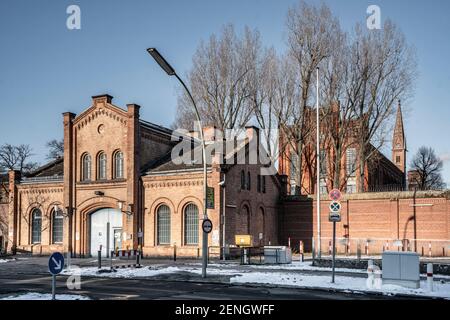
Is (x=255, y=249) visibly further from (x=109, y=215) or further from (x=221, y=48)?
(x=221, y=48)

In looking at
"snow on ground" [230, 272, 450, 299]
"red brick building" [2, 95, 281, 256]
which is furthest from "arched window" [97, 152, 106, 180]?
"snow on ground" [230, 272, 450, 299]

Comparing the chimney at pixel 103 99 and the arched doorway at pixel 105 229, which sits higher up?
the chimney at pixel 103 99

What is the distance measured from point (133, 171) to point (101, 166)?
3.61 m

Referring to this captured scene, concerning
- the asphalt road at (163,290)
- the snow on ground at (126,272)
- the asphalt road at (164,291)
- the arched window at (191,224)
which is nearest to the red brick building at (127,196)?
the arched window at (191,224)

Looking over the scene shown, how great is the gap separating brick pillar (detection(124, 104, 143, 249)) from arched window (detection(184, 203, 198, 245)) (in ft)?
11.2

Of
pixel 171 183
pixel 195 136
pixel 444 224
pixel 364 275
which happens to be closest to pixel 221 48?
pixel 195 136

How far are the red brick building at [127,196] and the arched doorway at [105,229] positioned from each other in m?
0.07

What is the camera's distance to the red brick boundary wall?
34312mm

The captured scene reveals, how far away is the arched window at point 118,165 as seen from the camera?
3619cm

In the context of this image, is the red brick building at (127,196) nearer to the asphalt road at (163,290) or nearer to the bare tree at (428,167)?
the asphalt road at (163,290)

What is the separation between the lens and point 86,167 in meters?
37.8

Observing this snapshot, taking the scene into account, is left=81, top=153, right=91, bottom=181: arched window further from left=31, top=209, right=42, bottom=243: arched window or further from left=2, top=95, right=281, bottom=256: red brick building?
left=31, top=209, right=42, bottom=243: arched window

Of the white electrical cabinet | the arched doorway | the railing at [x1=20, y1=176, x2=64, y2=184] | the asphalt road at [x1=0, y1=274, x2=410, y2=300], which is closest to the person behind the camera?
the asphalt road at [x1=0, y1=274, x2=410, y2=300]

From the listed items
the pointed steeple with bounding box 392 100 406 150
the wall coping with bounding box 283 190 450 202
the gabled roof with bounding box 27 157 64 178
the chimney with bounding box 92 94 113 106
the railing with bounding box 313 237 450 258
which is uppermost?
the pointed steeple with bounding box 392 100 406 150
